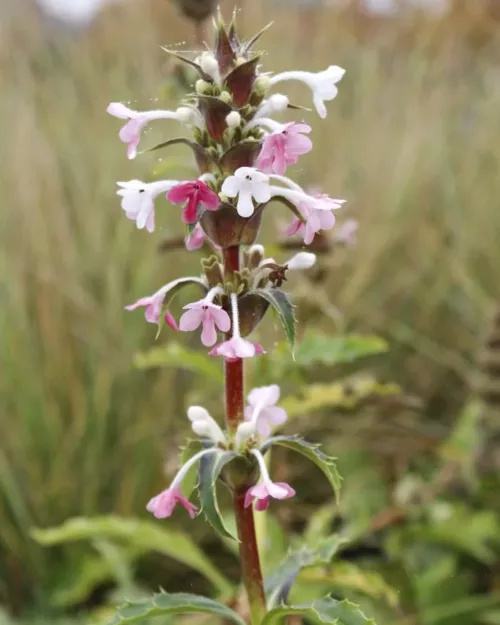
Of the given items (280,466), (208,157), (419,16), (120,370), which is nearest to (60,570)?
(120,370)

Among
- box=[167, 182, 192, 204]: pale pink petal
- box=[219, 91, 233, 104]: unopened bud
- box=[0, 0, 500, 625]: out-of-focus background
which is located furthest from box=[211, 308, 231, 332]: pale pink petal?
box=[0, 0, 500, 625]: out-of-focus background

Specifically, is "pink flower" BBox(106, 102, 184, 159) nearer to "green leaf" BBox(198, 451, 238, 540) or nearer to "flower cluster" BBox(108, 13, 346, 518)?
"flower cluster" BBox(108, 13, 346, 518)

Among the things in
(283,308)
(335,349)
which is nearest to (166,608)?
(283,308)

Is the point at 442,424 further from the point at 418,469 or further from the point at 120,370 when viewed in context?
the point at 120,370

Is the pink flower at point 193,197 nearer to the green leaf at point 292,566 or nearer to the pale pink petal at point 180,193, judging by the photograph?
the pale pink petal at point 180,193

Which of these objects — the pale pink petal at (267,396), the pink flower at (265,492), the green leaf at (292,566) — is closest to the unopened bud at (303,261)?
the pale pink petal at (267,396)

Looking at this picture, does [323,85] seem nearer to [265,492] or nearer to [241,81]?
[241,81]

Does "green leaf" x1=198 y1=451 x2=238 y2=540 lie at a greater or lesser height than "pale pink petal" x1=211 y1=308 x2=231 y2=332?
lesser
